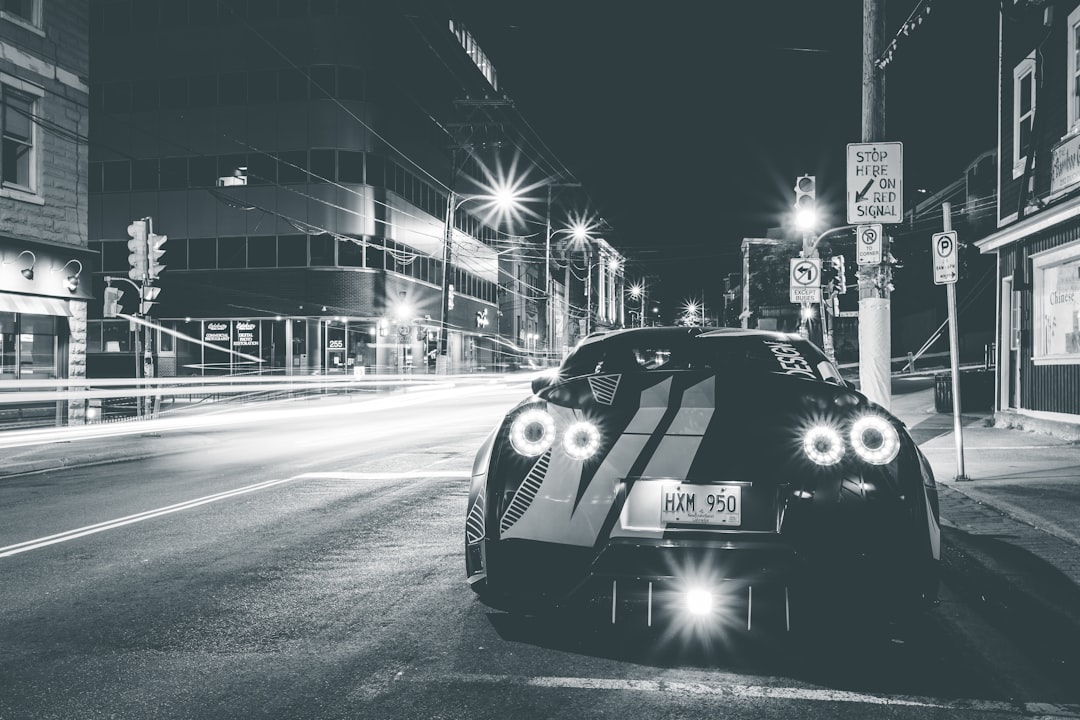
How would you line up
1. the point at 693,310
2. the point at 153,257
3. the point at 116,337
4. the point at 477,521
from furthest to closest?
the point at 693,310 < the point at 116,337 < the point at 153,257 < the point at 477,521

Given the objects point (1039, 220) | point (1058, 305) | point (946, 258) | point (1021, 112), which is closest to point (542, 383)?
point (946, 258)

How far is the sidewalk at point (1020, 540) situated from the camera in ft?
14.9

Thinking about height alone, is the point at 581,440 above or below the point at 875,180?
below

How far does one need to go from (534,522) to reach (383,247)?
1488 inches

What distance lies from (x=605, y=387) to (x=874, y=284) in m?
7.79

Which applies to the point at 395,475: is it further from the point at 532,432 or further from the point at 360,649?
the point at 532,432

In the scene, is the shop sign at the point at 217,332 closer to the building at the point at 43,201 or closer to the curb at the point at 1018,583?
the building at the point at 43,201

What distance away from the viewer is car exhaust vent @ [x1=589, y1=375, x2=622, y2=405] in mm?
3854

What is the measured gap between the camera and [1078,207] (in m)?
12.7

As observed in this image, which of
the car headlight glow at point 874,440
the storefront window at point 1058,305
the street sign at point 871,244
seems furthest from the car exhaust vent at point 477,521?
the storefront window at point 1058,305

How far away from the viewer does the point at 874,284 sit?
35.0 ft

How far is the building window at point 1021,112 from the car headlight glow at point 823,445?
14.7 metres

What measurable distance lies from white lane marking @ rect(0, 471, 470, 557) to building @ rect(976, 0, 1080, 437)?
10106 mm

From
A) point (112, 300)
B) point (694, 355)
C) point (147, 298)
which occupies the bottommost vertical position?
point (694, 355)
